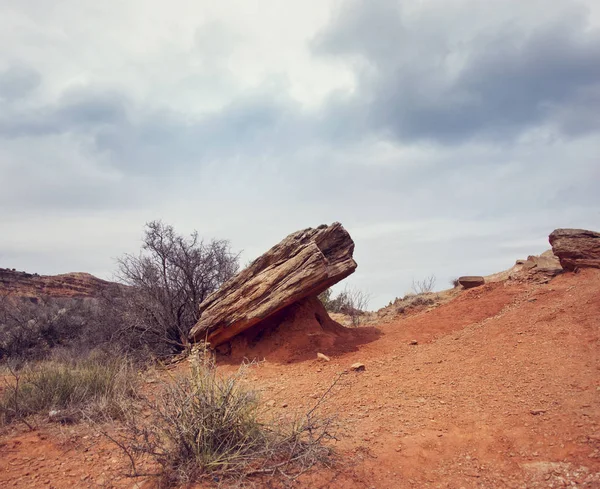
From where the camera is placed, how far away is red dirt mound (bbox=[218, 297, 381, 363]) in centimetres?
809

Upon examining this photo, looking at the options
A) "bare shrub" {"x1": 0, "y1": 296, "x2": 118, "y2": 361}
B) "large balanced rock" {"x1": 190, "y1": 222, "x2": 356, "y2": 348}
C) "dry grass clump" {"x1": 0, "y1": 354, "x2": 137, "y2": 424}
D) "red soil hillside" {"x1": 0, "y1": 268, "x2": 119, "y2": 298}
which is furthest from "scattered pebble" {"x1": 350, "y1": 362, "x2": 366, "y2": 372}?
"red soil hillside" {"x1": 0, "y1": 268, "x2": 119, "y2": 298}

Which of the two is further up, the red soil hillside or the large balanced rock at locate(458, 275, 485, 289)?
the red soil hillside

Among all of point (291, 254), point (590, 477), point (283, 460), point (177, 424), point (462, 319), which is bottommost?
point (590, 477)

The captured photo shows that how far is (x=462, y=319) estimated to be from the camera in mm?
8859

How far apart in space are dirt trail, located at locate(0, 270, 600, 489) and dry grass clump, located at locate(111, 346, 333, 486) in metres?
0.29

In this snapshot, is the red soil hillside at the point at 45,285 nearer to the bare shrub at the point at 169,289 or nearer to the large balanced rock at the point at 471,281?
the bare shrub at the point at 169,289

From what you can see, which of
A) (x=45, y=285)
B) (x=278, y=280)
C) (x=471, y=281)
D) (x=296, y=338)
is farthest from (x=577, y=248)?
(x=45, y=285)

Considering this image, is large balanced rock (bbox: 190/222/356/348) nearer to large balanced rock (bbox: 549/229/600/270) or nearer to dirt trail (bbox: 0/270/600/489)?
dirt trail (bbox: 0/270/600/489)

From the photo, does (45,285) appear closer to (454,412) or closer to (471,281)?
(471,281)

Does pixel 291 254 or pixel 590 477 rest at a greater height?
pixel 291 254

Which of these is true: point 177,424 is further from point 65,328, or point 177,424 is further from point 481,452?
point 65,328

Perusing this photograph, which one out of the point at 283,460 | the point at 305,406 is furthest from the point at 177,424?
the point at 305,406

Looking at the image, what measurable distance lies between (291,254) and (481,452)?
5617 millimetres

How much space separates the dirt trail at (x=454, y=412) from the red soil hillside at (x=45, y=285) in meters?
26.5
